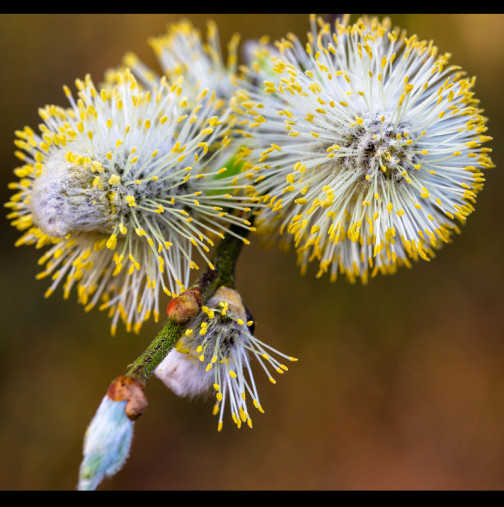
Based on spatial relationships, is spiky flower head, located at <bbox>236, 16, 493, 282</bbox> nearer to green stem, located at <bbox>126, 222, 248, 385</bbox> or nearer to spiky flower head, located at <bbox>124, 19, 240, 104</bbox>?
green stem, located at <bbox>126, 222, 248, 385</bbox>

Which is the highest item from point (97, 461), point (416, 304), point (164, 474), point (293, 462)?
point (416, 304)

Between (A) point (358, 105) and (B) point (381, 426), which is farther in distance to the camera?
(B) point (381, 426)

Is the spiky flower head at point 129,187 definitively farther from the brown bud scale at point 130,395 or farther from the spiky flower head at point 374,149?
the brown bud scale at point 130,395

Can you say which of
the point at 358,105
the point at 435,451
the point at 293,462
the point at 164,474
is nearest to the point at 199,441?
the point at 164,474

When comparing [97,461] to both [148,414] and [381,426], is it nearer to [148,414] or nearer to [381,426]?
[148,414]

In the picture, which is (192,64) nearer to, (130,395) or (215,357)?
(215,357)

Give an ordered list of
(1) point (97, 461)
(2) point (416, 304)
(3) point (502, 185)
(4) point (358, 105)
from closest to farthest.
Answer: (1) point (97, 461), (4) point (358, 105), (3) point (502, 185), (2) point (416, 304)

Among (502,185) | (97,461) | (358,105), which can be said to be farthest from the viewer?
(502,185)

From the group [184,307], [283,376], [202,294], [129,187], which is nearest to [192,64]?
[129,187]
